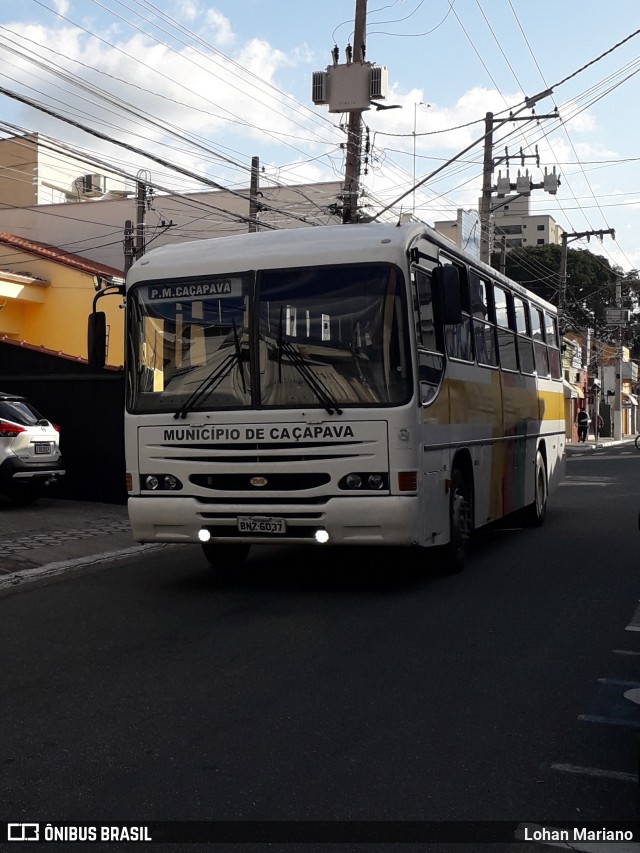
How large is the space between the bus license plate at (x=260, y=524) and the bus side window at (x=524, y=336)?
6091 mm

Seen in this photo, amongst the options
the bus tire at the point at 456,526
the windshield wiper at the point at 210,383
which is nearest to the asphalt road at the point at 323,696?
the bus tire at the point at 456,526

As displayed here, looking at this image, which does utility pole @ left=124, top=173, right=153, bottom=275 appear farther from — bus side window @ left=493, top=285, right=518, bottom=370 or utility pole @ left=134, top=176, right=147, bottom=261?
bus side window @ left=493, top=285, right=518, bottom=370

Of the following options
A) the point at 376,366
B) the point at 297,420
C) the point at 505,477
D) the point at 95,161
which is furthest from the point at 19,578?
the point at 95,161

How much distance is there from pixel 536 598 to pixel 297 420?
2507 millimetres

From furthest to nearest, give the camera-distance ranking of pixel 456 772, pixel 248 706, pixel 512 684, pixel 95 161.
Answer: pixel 95 161 < pixel 512 684 < pixel 248 706 < pixel 456 772

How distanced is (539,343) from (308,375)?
7.46 meters

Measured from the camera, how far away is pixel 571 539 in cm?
1343

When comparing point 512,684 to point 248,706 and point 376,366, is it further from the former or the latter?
point 376,366

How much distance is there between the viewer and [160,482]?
9367 mm

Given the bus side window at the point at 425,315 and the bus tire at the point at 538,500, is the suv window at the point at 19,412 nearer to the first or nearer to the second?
the bus tire at the point at 538,500

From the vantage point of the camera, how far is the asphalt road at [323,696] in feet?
14.3

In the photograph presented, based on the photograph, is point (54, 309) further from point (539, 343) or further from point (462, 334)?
point (462, 334)

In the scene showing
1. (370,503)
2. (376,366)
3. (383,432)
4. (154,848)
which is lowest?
(154,848)

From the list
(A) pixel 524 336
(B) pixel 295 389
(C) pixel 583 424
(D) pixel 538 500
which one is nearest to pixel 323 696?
(B) pixel 295 389
